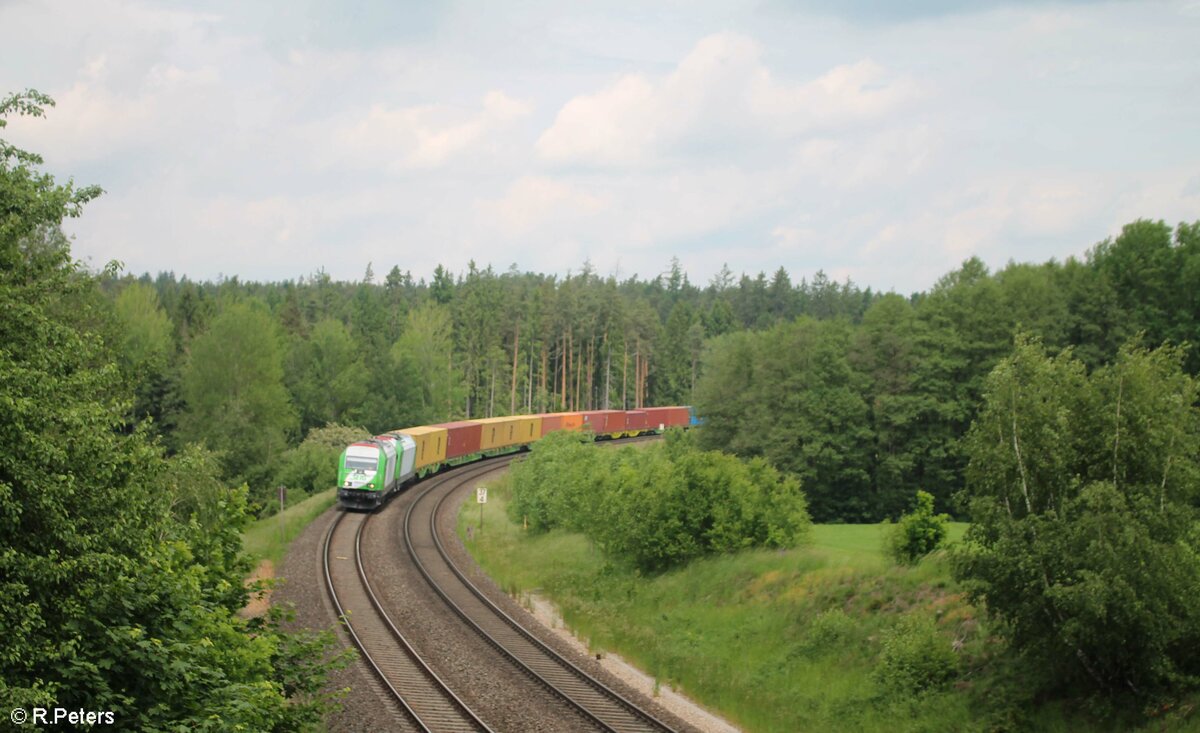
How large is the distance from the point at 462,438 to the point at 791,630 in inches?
1574

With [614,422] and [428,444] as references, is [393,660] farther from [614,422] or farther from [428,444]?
[614,422]

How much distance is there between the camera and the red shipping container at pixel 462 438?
59.7m

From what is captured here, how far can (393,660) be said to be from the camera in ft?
71.2

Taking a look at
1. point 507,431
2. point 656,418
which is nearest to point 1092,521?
point 507,431

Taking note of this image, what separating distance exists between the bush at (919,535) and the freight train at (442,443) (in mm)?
25089

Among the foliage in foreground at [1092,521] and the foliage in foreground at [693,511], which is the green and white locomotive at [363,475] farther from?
the foliage in foreground at [1092,521]

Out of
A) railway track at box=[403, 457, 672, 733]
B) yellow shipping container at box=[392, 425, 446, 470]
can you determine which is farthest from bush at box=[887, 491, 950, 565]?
yellow shipping container at box=[392, 425, 446, 470]

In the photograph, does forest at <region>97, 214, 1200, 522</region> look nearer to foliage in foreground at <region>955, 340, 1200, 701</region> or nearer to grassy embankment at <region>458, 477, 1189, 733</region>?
grassy embankment at <region>458, 477, 1189, 733</region>

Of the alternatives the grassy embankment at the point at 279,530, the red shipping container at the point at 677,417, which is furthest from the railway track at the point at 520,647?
the red shipping container at the point at 677,417

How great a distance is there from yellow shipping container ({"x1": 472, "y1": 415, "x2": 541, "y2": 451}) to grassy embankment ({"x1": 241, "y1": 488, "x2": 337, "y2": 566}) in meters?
18.3

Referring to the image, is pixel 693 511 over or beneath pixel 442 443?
beneath

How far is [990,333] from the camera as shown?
52.6m

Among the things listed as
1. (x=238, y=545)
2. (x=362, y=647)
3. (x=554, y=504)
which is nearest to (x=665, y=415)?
(x=554, y=504)

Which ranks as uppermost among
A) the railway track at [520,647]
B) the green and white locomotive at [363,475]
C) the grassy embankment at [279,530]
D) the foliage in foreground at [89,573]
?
the foliage in foreground at [89,573]
